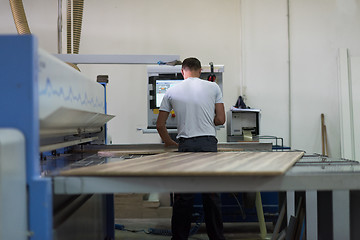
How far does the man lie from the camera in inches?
94.4

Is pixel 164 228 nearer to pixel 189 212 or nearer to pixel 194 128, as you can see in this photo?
pixel 189 212

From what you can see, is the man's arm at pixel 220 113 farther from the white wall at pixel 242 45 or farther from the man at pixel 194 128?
the white wall at pixel 242 45

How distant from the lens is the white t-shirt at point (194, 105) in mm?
2432

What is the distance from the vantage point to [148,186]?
111 cm

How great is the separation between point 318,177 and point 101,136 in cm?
168

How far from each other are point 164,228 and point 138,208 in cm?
41

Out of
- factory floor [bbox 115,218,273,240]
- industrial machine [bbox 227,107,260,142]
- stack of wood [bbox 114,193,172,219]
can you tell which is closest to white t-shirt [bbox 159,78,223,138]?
industrial machine [bbox 227,107,260,142]

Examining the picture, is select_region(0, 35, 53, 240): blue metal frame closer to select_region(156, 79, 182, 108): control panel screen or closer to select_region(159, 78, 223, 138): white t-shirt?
select_region(159, 78, 223, 138): white t-shirt

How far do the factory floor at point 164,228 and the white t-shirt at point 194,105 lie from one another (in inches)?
41.2

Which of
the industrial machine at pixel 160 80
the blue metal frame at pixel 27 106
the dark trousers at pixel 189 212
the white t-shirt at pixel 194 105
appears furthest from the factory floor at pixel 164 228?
the blue metal frame at pixel 27 106

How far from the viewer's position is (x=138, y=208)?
3.57 m

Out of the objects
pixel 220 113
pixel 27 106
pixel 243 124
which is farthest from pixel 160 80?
pixel 27 106

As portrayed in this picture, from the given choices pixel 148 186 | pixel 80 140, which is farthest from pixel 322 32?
pixel 148 186

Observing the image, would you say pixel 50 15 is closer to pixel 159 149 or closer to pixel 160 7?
pixel 160 7
